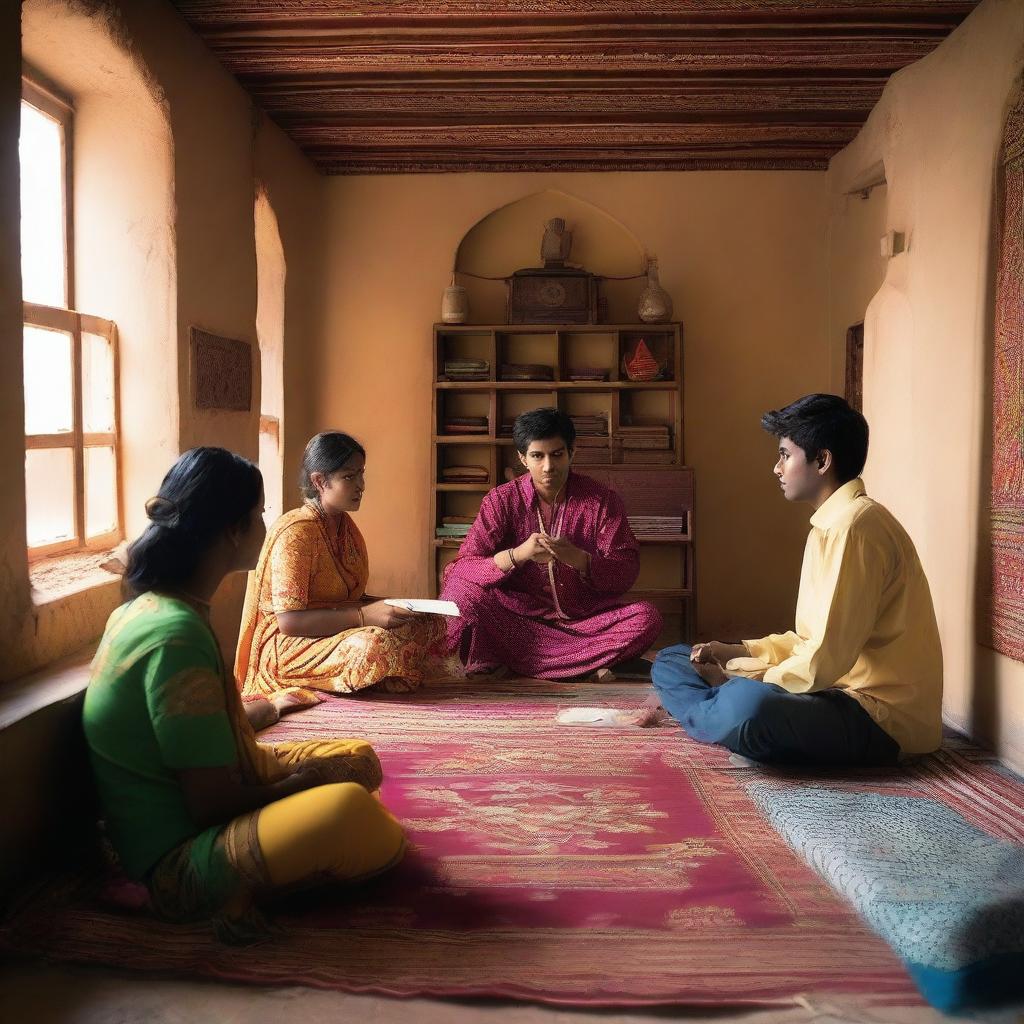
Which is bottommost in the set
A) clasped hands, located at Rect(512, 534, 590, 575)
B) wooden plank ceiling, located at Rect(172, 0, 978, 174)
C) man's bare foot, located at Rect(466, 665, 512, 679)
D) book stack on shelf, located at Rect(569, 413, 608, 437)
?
man's bare foot, located at Rect(466, 665, 512, 679)

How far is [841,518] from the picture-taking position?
319 centimetres

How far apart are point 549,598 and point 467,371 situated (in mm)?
2003

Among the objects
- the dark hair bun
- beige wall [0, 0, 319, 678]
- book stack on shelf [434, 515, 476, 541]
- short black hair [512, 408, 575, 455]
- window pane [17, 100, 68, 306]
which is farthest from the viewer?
book stack on shelf [434, 515, 476, 541]

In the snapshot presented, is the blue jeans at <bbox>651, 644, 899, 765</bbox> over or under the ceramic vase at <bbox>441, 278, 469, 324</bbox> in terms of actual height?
under

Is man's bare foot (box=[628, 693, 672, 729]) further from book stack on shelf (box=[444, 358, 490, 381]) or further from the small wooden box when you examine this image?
the small wooden box

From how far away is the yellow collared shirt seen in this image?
10.3 ft

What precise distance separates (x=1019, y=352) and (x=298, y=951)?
2.86 metres

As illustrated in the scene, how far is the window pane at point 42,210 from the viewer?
3.81 m

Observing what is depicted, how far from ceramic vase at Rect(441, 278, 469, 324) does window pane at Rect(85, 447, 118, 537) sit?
2.62 m

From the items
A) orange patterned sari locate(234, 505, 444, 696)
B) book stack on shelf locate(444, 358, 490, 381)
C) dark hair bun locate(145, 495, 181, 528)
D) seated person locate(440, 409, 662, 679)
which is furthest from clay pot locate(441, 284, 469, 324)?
dark hair bun locate(145, 495, 181, 528)

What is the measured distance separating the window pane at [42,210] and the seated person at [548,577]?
2048 millimetres

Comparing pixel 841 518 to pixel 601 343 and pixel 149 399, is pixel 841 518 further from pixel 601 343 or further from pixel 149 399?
pixel 601 343

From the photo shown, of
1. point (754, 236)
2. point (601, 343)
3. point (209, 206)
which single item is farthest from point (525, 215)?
point (209, 206)

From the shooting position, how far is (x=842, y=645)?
3.12 metres
